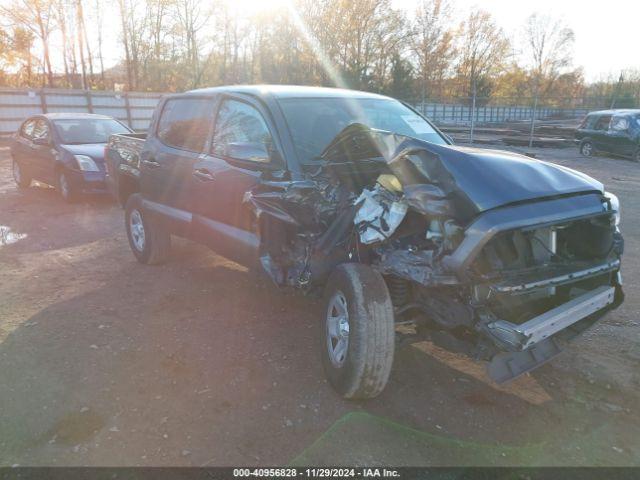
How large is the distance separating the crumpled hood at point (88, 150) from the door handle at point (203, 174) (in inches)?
229

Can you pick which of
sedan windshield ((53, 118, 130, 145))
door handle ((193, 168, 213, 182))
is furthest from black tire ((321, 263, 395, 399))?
sedan windshield ((53, 118, 130, 145))

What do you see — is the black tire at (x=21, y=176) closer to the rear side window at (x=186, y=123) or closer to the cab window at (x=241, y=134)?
the rear side window at (x=186, y=123)

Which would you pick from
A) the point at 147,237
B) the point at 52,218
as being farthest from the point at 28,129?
the point at 147,237

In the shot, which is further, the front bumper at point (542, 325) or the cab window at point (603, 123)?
the cab window at point (603, 123)

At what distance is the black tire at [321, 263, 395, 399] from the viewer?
3.00 meters

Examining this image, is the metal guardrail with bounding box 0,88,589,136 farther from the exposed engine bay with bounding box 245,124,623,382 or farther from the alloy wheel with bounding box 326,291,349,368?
the alloy wheel with bounding box 326,291,349,368

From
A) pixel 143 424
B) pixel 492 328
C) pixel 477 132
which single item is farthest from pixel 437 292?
pixel 477 132

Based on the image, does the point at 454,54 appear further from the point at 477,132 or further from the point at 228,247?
the point at 228,247

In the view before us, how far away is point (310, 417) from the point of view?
3.17 metres

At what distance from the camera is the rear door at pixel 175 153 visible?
16.4 ft

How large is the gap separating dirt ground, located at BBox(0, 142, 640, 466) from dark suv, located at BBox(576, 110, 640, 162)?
561 inches

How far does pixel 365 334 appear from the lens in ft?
9.82

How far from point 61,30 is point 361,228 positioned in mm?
36978

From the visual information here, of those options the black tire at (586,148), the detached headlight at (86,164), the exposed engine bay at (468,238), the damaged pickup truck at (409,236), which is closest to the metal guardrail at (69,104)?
the detached headlight at (86,164)
